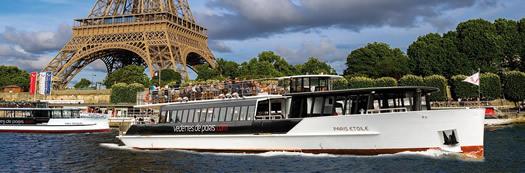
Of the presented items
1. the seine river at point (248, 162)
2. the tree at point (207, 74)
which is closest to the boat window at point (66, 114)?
the seine river at point (248, 162)

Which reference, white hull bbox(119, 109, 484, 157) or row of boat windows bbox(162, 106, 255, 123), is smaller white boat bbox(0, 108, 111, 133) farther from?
white hull bbox(119, 109, 484, 157)

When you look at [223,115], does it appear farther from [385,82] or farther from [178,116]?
[385,82]

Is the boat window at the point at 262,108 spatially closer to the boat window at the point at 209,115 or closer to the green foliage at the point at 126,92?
the boat window at the point at 209,115

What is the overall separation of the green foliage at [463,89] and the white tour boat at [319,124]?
39.6m

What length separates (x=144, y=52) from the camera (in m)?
78.4

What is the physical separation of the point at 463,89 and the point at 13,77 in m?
83.6

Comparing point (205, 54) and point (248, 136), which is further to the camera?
point (205, 54)

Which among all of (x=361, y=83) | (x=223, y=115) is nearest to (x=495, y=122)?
(x=361, y=83)

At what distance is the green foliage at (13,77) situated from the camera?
100688mm

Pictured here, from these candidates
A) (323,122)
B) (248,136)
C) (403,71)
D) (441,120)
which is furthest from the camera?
(403,71)

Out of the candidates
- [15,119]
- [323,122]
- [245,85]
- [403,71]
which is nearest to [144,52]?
[15,119]

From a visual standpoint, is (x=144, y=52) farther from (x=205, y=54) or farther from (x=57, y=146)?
(x=57, y=146)

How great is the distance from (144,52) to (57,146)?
45.6m

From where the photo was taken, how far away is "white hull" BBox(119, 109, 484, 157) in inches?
894
